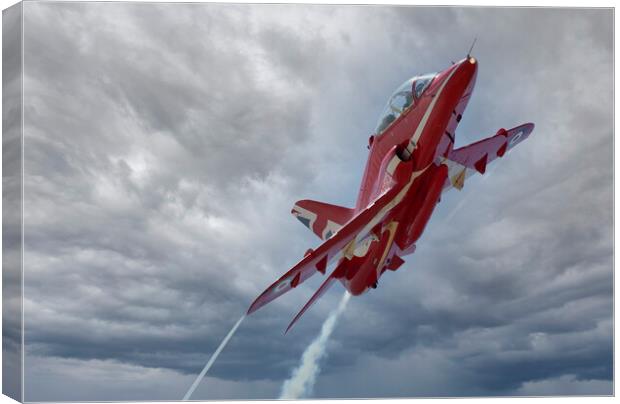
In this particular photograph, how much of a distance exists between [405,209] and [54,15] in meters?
9.09

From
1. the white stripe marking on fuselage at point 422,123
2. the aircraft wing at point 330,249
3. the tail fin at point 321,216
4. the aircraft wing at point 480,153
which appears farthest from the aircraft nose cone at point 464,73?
the tail fin at point 321,216

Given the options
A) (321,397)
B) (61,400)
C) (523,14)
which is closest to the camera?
(61,400)

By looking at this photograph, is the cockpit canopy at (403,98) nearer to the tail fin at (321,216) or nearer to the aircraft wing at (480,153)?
the aircraft wing at (480,153)

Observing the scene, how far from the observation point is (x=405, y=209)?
62.5ft

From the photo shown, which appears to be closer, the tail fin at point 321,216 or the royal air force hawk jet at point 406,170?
the royal air force hawk jet at point 406,170

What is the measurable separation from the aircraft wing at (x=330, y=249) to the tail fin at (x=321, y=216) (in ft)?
11.5

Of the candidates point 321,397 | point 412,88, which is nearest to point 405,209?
point 412,88

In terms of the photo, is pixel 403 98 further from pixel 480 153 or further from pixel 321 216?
pixel 321 216

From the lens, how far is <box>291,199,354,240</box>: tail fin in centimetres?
2298

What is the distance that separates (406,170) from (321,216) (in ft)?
17.9

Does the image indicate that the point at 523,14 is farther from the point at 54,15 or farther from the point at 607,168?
the point at 54,15

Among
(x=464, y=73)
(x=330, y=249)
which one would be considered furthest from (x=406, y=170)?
(x=464, y=73)

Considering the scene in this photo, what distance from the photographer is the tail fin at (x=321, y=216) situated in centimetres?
2298

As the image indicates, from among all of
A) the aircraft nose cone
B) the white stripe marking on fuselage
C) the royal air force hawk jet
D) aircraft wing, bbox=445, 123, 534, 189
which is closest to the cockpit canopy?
the royal air force hawk jet
